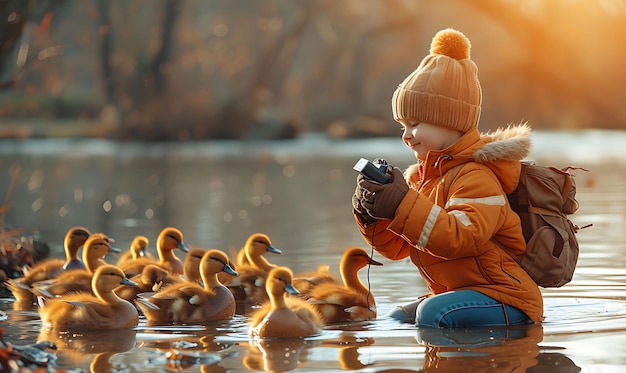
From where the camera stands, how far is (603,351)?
5.22 m

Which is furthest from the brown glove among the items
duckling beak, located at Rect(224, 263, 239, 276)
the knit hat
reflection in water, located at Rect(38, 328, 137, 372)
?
reflection in water, located at Rect(38, 328, 137, 372)

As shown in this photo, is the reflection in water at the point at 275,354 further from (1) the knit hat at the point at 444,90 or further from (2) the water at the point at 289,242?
(1) the knit hat at the point at 444,90

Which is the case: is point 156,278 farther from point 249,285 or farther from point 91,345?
point 91,345

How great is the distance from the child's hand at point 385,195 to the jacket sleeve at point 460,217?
0.04 meters

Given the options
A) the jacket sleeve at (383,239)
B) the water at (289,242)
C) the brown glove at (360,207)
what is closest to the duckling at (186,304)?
the water at (289,242)

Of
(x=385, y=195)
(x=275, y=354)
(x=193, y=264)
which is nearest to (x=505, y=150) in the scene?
(x=385, y=195)

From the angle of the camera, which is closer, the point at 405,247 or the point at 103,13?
the point at 405,247

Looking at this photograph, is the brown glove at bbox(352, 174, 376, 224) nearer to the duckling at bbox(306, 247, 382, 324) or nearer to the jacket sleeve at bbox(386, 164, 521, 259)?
the jacket sleeve at bbox(386, 164, 521, 259)

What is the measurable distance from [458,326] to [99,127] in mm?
32879

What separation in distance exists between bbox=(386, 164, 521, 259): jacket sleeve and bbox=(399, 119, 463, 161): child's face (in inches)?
9.7

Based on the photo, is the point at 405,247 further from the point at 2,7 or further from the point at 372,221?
the point at 2,7

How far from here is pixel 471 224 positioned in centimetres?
563

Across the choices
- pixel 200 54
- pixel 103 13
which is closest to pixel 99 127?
pixel 103 13

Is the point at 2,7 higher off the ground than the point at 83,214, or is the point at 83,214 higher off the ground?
the point at 2,7
